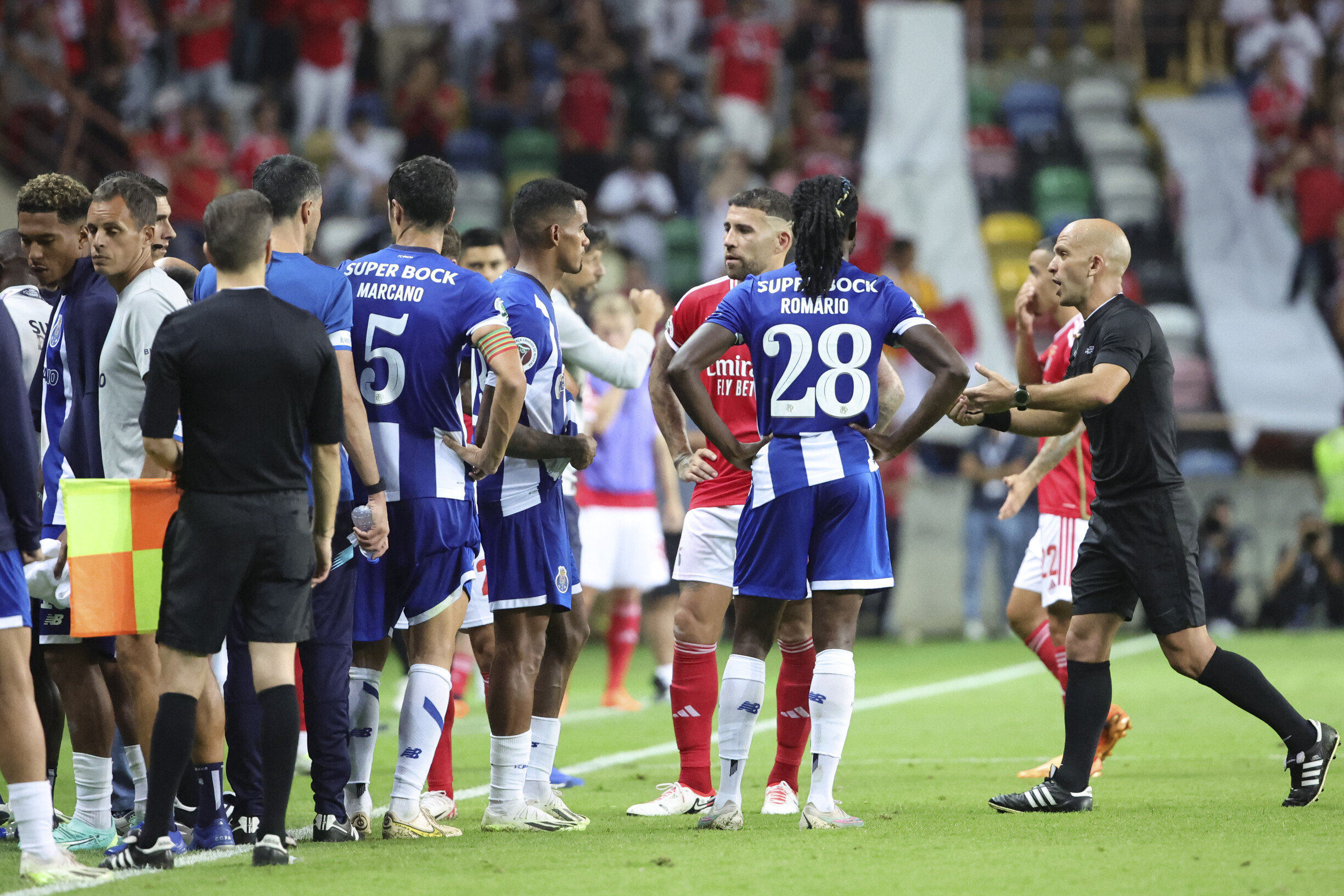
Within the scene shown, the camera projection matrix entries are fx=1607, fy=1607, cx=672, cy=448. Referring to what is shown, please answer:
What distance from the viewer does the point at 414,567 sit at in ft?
19.5

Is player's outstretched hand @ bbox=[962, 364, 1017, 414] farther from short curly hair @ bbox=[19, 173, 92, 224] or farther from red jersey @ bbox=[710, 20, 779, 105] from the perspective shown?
red jersey @ bbox=[710, 20, 779, 105]

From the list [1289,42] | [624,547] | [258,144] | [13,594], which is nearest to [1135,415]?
[13,594]

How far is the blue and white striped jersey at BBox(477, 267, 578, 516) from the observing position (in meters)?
6.32

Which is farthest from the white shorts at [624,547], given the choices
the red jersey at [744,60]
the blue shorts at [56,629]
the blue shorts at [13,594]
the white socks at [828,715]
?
the red jersey at [744,60]

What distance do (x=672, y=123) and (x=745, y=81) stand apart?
1.37m

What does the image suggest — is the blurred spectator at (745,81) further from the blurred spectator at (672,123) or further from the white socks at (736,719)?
the white socks at (736,719)

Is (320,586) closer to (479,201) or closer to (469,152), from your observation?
(479,201)

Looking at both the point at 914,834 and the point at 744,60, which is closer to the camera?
the point at 914,834

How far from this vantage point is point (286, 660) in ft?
17.2

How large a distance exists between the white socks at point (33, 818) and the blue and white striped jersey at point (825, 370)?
107 inches

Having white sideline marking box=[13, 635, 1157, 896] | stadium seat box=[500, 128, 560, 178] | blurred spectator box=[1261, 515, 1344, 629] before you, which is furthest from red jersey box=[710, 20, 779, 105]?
white sideline marking box=[13, 635, 1157, 896]

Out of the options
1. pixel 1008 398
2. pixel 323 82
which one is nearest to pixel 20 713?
pixel 1008 398

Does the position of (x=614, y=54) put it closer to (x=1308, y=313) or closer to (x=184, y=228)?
(x=184, y=228)

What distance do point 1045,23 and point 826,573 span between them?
2071 centimetres
